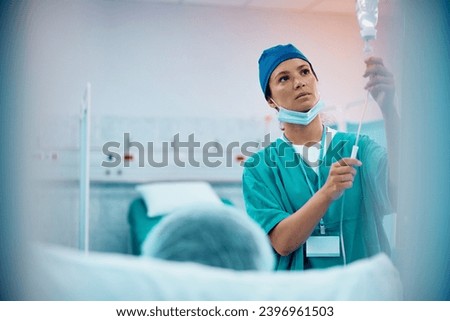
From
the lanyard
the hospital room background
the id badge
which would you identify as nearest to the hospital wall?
the hospital room background

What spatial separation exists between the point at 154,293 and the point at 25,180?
571mm

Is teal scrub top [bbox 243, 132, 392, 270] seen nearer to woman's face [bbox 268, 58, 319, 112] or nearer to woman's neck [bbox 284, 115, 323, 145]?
woman's neck [bbox 284, 115, 323, 145]

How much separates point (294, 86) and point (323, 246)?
0.55m

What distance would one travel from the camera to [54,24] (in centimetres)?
196

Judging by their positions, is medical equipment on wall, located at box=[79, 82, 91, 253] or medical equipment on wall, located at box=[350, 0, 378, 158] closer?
medical equipment on wall, located at box=[79, 82, 91, 253]

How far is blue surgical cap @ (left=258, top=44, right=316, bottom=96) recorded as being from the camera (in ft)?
6.54

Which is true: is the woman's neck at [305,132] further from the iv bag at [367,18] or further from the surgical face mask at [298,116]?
the iv bag at [367,18]

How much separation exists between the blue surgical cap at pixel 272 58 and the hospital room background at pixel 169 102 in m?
0.03

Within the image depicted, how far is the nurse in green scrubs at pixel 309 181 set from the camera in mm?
1940

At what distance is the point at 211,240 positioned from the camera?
1905 mm

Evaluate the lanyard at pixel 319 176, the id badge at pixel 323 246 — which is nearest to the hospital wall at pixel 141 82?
the lanyard at pixel 319 176

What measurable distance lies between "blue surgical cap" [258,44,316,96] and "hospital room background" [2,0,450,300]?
3 cm

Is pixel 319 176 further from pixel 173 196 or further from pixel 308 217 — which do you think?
pixel 173 196

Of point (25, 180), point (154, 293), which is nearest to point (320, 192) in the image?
point (154, 293)
